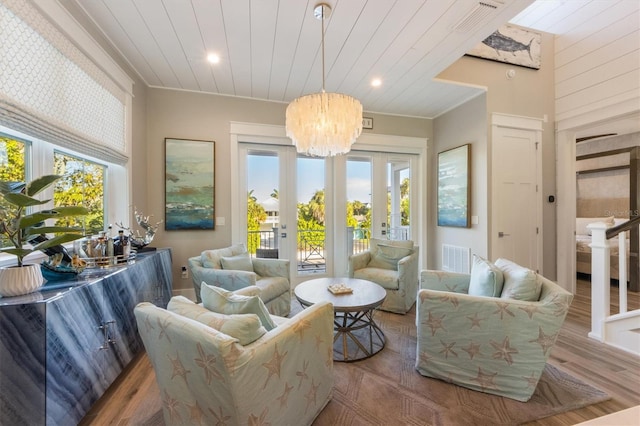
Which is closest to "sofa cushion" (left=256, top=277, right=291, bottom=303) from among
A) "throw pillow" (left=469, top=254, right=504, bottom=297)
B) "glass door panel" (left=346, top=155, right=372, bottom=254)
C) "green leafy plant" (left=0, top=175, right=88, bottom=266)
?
"glass door panel" (left=346, top=155, right=372, bottom=254)

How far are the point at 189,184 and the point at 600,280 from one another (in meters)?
4.59

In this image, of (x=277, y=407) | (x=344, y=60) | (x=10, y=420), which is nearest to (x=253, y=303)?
(x=277, y=407)

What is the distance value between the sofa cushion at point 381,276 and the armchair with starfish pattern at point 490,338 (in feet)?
3.89

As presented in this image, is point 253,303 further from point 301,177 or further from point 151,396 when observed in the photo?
point 301,177

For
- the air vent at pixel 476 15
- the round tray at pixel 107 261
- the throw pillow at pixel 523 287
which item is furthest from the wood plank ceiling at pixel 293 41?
the throw pillow at pixel 523 287

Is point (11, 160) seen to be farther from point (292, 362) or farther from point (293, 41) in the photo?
point (293, 41)

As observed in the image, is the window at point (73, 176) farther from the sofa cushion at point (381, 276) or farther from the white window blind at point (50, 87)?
the sofa cushion at point (381, 276)

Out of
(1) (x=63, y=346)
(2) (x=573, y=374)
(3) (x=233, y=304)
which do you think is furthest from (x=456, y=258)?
(1) (x=63, y=346)

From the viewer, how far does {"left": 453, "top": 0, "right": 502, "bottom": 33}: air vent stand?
86.4 inches

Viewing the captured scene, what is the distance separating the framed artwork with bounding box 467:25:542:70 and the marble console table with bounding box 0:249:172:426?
15.0 ft

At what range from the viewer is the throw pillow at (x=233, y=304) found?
59.2 inches

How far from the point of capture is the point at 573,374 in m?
2.11

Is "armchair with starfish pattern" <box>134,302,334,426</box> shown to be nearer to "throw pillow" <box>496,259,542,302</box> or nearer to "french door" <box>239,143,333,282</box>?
"throw pillow" <box>496,259,542,302</box>

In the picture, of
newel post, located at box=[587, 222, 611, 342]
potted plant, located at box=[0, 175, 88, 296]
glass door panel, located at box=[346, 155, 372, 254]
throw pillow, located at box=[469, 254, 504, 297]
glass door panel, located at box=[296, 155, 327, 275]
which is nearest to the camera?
potted plant, located at box=[0, 175, 88, 296]
